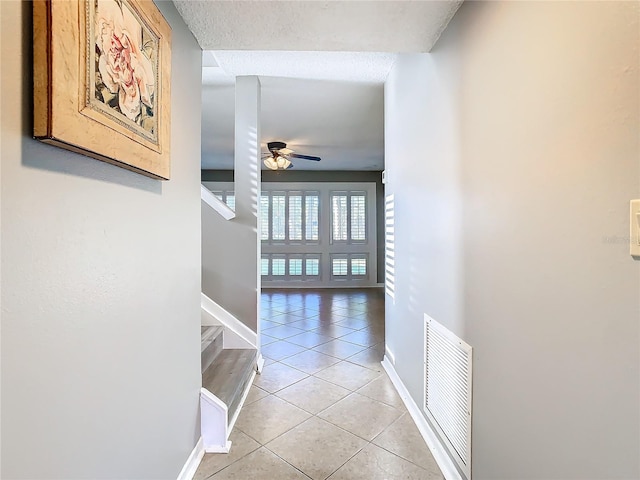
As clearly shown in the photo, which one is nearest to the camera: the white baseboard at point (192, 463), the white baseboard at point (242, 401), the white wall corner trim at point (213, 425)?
the white baseboard at point (192, 463)

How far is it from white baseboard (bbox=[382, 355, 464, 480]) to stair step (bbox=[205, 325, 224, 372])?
4.61ft

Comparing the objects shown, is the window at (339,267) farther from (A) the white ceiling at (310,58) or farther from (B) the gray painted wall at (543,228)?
(B) the gray painted wall at (543,228)

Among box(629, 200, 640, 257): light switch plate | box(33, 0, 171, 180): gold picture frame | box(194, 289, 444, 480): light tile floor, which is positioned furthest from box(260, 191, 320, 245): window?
box(629, 200, 640, 257): light switch plate

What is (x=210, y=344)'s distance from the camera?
246cm

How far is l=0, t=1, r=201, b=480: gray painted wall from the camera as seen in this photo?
2.04 ft

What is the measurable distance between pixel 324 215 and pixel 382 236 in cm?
140

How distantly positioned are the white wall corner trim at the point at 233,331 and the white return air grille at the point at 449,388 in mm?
1535

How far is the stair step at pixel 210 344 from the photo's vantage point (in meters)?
2.31

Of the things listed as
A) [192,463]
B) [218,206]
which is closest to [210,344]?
[192,463]

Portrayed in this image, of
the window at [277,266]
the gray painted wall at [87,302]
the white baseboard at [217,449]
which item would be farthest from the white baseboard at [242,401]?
the window at [277,266]

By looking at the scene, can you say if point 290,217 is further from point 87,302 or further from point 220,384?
point 87,302

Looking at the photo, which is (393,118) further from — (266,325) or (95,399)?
(266,325)

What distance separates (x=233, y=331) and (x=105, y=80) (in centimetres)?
230

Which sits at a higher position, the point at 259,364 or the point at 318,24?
the point at 318,24
